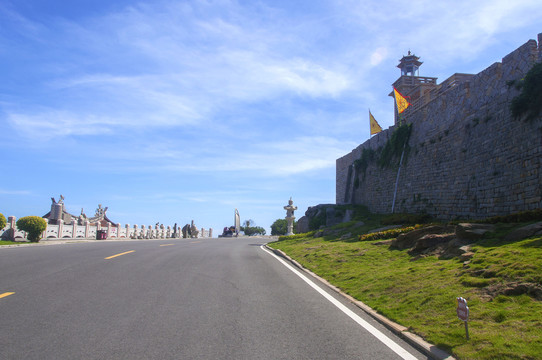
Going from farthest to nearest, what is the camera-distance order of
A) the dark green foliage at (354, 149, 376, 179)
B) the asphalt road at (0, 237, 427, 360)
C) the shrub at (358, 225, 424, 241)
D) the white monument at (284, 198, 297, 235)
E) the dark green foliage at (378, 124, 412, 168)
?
the white monument at (284, 198, 297, 235) → the dark green foliage at (354, 149, 376, 179) → the dark green foliage at (378, 124, 412, 168) → the shrub at (358, 225, 424, 241) → the asphalt road at (0, 237, 427, 360)

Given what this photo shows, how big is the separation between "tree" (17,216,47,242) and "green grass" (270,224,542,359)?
22474 mm

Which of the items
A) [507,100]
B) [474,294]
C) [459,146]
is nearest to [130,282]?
[474,294]

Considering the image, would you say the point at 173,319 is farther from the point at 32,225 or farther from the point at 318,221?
the point at 318,221

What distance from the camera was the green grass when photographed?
488 centimetres

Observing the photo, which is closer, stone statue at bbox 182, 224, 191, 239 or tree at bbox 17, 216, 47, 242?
tree at bbox 17, 216, 47, 242

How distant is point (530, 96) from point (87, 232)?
36237 millimetres

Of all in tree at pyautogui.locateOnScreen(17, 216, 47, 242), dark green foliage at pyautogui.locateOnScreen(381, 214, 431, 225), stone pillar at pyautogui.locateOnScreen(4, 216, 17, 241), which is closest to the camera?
dark green foliage at pyautogui.locateOnScreen(381, 214, 431, 225)

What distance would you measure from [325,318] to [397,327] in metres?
1.17

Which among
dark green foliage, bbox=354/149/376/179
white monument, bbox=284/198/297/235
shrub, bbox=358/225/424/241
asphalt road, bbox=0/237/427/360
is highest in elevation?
dark green foliage, bbox=354/149/376/179

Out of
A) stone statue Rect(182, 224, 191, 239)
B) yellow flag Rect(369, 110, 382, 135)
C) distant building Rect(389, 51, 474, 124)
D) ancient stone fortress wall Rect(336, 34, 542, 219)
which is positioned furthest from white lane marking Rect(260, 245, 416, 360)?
A: stone statue Rect(182, 224, 191, 239)

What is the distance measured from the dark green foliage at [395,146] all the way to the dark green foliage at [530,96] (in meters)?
11.1

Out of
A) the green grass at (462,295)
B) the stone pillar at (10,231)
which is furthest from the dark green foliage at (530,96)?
the stone pillar at (10,231)

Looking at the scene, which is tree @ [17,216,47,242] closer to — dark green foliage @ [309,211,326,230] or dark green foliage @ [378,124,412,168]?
dark green foliage @ [309,211,326,230]

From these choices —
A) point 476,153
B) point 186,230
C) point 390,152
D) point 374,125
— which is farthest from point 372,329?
point 186,230
